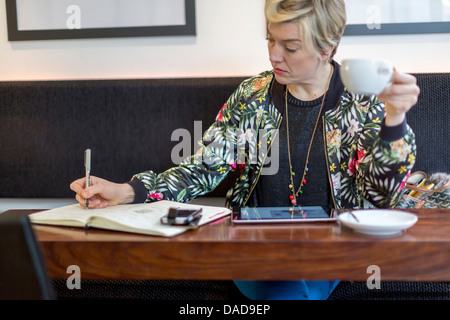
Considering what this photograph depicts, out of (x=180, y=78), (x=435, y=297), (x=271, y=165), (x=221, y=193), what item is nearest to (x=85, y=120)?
(x=180, y=78)

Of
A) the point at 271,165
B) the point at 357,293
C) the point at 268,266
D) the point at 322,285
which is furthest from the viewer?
the point at 271,165

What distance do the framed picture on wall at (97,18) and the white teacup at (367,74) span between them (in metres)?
1.09

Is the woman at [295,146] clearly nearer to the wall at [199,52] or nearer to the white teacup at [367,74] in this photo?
the white teacup at [367,74]

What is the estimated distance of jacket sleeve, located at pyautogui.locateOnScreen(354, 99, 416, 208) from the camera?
1138mm

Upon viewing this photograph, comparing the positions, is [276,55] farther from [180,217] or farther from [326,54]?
[180,217]

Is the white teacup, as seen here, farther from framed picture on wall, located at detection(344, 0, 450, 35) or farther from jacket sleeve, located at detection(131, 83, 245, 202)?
framed picture on wall, located at detection(344, 0, 450, 35)

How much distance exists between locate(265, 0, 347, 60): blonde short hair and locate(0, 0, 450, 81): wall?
1.65 ft

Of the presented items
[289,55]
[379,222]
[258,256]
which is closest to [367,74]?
[379,222]

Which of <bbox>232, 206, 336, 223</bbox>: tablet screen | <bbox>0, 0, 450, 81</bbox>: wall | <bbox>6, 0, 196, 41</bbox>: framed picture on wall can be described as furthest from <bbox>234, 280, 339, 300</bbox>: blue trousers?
<bbox>6, 0, 196, 41</bbox>: framed picture on wall

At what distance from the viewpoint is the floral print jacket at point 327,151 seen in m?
1.18

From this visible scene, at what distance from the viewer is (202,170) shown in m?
1.46
